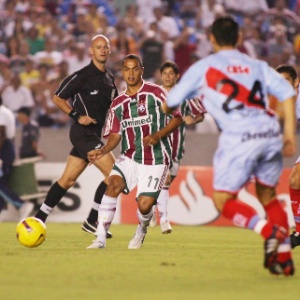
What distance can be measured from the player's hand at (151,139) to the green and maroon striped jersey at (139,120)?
0.45 meters

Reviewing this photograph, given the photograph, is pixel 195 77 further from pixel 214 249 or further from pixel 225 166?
pixel 214 249

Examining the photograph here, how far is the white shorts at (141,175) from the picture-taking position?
33.8 feet

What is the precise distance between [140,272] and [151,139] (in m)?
2.22

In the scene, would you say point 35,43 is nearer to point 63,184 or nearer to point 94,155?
point 63,184

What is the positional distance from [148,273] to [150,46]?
13352 mm

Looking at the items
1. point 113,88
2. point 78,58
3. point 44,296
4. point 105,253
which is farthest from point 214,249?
point 78,58

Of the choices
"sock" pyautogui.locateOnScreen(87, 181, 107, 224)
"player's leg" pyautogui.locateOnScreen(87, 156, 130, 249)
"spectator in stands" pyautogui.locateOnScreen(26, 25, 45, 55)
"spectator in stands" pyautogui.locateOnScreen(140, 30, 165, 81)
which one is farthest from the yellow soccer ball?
"spectator in stands" pyautogui.locateOnScreen(26, 25, 45, 55)

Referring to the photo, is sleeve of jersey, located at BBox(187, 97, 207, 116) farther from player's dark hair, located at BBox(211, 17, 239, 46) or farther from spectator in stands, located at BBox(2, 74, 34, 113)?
spectator in stands, located at BBox(2, 74, 34, 113)

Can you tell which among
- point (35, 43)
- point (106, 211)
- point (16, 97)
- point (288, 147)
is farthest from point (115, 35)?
point (288, 147)

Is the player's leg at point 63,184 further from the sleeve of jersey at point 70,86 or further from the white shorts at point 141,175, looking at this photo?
the white shorts at point 141,175

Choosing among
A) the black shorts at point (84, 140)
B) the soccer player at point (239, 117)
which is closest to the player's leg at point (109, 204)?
the black shorts at point (84, 140)

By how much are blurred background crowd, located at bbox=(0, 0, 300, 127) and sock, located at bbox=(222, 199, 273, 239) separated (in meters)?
12.0

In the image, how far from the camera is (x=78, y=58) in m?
20.7

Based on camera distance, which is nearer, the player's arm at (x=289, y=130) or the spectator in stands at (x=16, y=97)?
the player's arm at (x=289, y=130)
